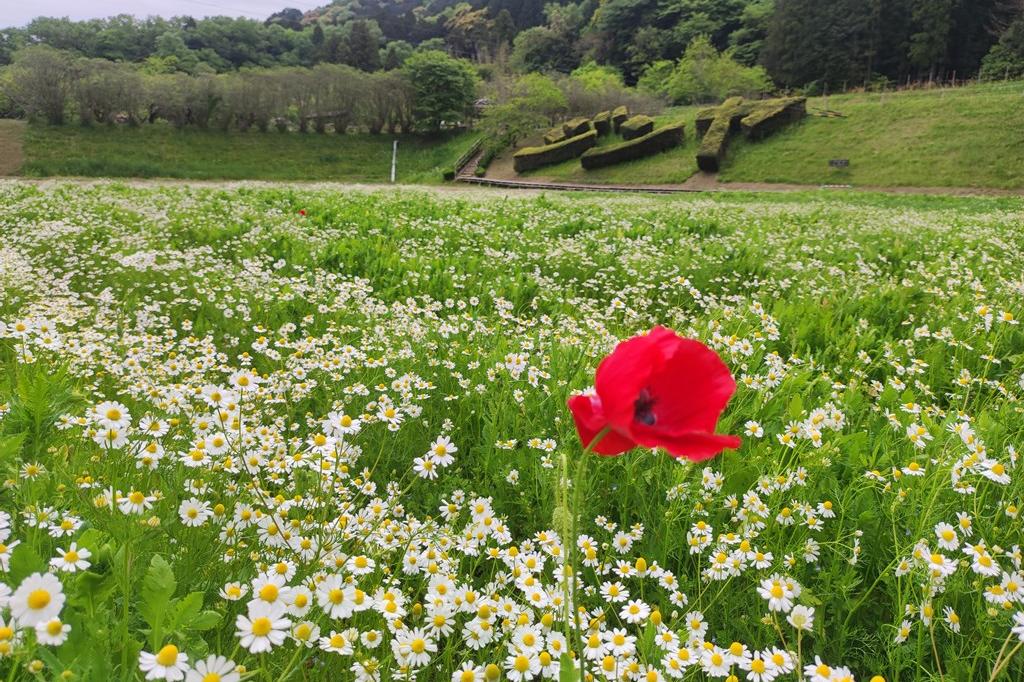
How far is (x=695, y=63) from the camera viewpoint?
5978cm

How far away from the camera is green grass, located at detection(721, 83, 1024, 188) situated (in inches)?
1006

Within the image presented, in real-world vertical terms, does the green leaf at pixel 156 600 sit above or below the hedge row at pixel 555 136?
below

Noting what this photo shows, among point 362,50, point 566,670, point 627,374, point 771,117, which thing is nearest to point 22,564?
point 566,670

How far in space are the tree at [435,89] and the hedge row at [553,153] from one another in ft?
65.1

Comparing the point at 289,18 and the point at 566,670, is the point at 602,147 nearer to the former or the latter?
the point at 566,670

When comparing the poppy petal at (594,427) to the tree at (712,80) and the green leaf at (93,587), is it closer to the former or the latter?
the green leaf at (93,587)

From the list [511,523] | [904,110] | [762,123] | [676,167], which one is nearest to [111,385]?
[511,523]

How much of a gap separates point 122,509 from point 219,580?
1.06 ft

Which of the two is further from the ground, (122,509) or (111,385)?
(122,509)

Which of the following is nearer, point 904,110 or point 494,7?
point 904,110

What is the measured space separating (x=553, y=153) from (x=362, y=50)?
252 ft

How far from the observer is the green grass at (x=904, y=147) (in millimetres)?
25562

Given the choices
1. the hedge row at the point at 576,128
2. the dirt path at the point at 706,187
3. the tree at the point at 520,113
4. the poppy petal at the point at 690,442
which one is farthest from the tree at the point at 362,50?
the poppy petal at the point at 690,442

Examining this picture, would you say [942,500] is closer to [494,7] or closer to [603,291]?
[603,291]
